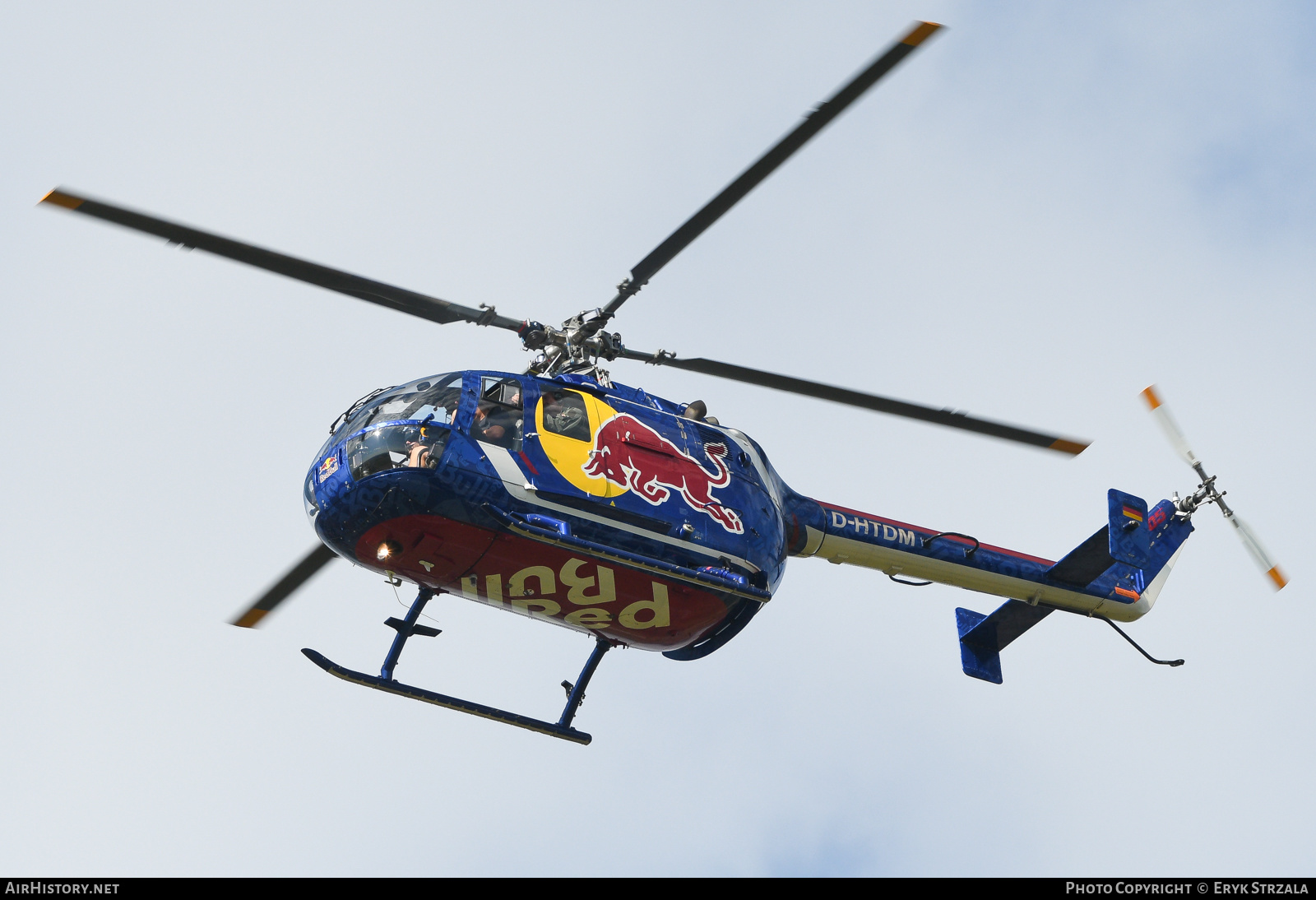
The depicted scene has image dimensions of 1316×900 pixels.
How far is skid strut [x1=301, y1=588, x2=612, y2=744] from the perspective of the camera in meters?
13.8

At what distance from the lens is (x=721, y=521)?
1474 centimetres

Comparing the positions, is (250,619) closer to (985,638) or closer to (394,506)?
(394,506)

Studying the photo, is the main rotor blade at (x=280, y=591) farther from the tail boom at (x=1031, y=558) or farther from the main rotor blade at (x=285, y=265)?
the tail boom at (x=1031, y=558)

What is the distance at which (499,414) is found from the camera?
14.1m

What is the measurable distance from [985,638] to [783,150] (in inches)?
339

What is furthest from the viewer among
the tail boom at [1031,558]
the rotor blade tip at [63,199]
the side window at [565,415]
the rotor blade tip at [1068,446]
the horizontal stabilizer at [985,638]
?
the horizontal stabilizer at [985,638]

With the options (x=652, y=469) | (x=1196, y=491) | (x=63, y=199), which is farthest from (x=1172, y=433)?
(x=63, y=199)

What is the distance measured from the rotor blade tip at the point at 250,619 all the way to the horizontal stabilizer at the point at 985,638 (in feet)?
30.1

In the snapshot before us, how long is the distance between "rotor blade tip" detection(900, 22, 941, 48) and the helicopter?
0.07 ft

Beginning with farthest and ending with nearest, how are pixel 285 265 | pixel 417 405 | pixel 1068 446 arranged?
pixel 1068 446
pixel 417 405
pixel 285 265

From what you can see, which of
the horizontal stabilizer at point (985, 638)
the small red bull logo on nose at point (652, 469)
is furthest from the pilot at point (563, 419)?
the horizontal stabilizer at point (985, 638)

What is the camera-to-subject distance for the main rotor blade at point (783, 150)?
1311 cm
